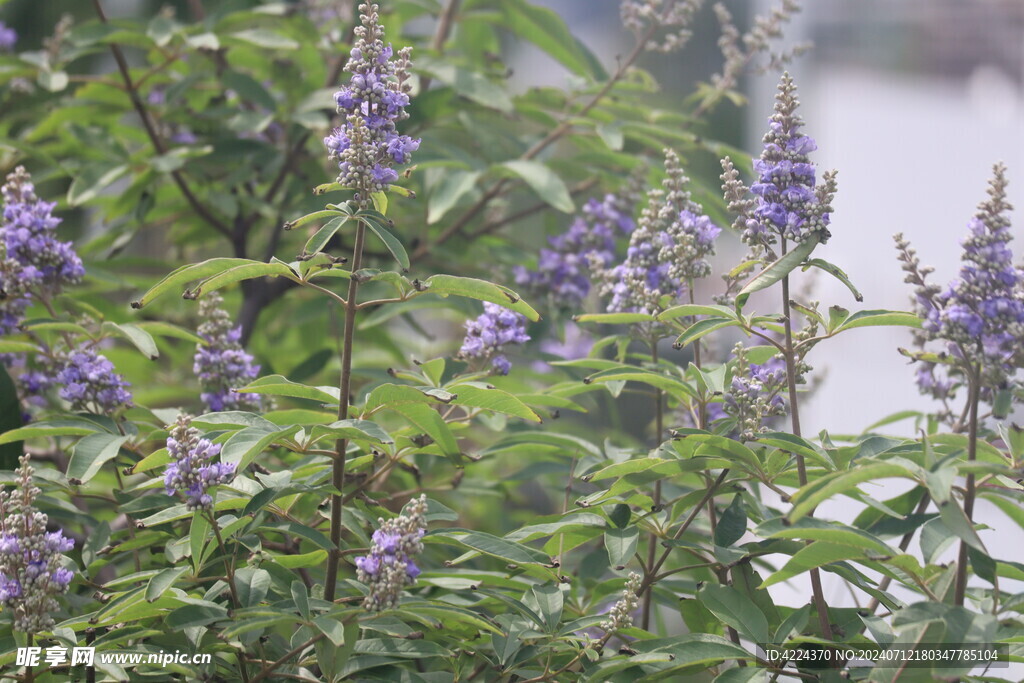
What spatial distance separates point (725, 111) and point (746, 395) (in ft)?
45.7

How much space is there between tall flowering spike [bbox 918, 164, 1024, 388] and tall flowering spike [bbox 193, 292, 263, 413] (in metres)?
1.41

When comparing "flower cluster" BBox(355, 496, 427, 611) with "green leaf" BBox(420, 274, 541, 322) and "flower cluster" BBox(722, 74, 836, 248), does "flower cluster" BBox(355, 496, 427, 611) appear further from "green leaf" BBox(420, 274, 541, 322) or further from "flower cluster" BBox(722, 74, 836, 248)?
"flower cluster" BBox(722, 74, 836, 248)

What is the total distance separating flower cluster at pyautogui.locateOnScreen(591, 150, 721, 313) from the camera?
6.55ft

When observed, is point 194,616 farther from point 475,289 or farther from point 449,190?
point 449,190

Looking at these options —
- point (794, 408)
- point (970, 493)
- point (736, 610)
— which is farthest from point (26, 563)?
point (970, 493)

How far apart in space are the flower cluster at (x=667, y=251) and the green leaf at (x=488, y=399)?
0.50 metres

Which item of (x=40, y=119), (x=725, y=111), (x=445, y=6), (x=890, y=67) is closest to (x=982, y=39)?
(x=890, y=67)

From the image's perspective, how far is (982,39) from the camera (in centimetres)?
1425

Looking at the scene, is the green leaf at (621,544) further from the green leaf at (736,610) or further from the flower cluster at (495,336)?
the flower cluster at (495,336)

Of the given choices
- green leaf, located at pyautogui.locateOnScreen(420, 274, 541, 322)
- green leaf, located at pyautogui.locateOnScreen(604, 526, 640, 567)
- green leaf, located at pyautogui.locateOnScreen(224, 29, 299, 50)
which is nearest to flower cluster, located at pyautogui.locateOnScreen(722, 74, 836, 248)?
green leaf, located at pyautogui.locateOnScreen(420, 274, 541, 322)

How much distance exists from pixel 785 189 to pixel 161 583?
1222 millimetres

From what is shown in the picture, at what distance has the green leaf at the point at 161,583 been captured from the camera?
4.96ft

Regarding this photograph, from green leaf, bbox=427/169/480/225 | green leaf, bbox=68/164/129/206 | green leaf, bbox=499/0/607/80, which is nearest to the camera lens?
green leaf, bbox=427/169/480/225

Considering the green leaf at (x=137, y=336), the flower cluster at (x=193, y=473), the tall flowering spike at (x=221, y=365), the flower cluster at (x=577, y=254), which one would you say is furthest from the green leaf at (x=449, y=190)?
the flower cluster at (x=193, y=473)
